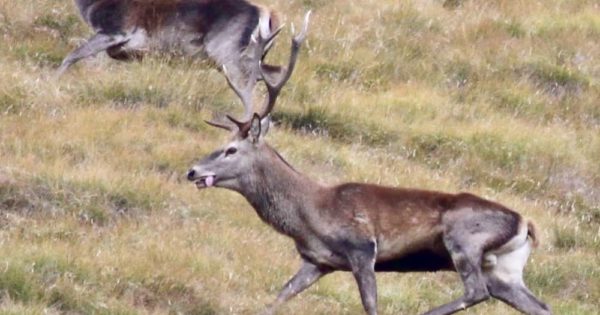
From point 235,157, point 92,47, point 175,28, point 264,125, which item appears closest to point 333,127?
point 175,28

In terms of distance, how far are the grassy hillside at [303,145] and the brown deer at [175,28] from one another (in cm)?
20

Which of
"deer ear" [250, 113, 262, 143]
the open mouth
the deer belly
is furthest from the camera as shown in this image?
"deer ear" [250, 113, 262, 143]

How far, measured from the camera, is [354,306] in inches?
493

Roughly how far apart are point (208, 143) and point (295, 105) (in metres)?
1.53

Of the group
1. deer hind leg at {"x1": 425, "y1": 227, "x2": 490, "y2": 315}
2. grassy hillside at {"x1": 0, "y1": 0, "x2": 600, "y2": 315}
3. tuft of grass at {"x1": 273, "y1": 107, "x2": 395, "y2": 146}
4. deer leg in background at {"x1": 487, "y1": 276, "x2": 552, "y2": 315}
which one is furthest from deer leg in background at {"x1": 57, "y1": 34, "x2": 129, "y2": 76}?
deer leg in background at {"x1": 487, "y1": 276, "x2": 552, "y2": 315}

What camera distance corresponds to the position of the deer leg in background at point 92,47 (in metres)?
15.7

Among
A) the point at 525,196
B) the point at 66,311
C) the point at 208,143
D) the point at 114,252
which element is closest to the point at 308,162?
the point at 208,143

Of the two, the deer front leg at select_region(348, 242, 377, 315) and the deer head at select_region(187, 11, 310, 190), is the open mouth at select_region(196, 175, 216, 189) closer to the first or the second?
the deer head at select_region(187, 11, 310, 190)

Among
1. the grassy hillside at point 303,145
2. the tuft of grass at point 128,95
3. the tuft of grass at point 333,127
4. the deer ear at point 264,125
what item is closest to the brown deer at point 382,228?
the deer ear at point 264,125

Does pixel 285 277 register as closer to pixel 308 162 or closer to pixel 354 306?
pixel 354 306

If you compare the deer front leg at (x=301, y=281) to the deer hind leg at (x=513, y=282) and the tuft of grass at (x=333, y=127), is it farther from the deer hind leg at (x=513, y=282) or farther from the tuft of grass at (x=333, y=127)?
the tuft of grass at (x=333, y=127)

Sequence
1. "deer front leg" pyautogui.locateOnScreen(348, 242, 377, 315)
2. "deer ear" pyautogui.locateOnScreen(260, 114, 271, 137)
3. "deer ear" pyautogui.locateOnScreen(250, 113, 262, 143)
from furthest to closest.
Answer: "deer ear" pyautogui.locateOnScreen(260, 114, 271, 137) → "deer ear" pyautogui.locateOnScreen(250, 113, 262, 143) → "deer front leg" pyautogui.locateOnScreen(348, 242, 377, 315)

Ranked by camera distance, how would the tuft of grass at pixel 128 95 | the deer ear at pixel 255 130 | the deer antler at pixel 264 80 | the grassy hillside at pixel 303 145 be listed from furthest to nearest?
1. the tuft of grass at pixel 128 95
2. the deer antler at pixel 264 80
3. the deer ear at pixel 255 130
4. the grassy hillside at pixel 303 145

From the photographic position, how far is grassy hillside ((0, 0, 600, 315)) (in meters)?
12.1
